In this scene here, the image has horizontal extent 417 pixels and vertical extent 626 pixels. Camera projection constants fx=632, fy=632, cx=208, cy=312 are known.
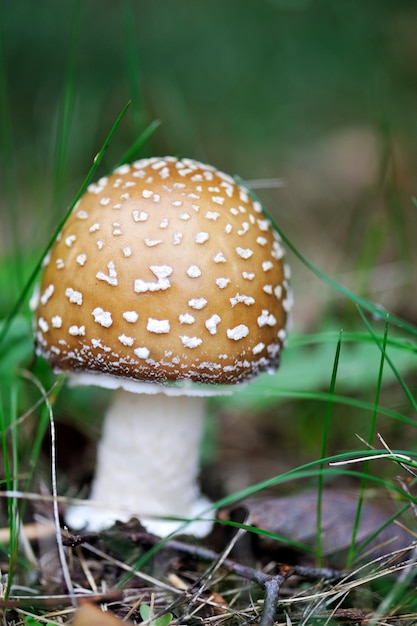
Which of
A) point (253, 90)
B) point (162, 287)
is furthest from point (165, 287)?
point (253, 90)

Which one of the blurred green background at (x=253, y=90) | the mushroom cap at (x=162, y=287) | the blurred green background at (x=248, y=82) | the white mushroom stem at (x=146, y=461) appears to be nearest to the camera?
the mushroom cap at (x=162, y=287)

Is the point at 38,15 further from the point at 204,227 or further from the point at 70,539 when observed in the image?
the point at 70,539

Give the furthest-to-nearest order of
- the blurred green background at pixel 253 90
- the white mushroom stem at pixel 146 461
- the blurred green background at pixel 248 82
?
the blurred green background at pixel 248 82
the blurred green background at pixel 253 90
the white mushroom stem at pixel 146 461

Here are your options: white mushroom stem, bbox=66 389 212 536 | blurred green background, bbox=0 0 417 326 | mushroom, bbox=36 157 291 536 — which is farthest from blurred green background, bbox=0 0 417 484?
mushroom, bbox=36 157 291 536

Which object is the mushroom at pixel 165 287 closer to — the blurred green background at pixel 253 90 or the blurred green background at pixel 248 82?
the blurred green background at pixel 253 90

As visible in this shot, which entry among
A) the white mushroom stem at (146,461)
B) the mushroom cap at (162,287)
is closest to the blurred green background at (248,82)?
the white mushroom stem at (146,461)

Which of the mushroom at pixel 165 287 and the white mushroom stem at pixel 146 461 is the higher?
the mushroom at pixel 165 287

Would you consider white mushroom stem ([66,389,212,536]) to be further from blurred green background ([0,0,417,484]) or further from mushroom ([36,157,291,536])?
blurred green background ([0,0,417,484])

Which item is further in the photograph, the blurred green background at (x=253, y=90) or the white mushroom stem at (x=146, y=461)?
the blurred green background at (x=253, y=90)
